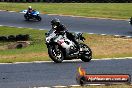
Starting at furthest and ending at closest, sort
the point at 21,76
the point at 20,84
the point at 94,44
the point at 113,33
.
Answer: the point at 113,33, the point at 94,44, the point at 21,76, the point at 20,84

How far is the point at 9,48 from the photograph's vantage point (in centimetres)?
2514

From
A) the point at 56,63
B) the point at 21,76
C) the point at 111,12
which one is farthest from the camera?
the point at 111,12

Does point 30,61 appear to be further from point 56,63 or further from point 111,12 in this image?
point 111,12

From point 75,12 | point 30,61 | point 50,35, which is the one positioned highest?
point 50,35

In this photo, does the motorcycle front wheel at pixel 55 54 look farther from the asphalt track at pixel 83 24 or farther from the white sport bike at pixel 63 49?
the asphalt track at pixel 83 24

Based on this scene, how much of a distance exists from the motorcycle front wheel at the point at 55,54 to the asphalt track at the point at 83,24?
42.0ft

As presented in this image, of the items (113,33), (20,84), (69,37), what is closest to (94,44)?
(113,33)

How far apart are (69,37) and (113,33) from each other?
12.4 meters

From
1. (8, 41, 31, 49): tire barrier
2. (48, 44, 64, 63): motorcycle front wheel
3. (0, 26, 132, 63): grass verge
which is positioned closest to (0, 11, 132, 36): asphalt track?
(0, 26, 132, 63): grass verge

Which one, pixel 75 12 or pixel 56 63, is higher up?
pixel 56 63

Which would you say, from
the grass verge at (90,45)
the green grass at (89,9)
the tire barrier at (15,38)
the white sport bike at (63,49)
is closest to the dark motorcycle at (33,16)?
the grass verge at (90,45)

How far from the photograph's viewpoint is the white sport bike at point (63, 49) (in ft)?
53.9

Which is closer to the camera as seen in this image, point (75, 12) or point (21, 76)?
point (21, 76)

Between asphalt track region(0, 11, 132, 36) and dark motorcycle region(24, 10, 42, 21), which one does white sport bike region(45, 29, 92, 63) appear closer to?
asphalt track region(0, 11, 132, 36)
